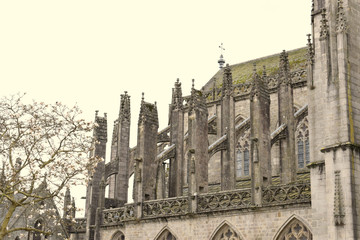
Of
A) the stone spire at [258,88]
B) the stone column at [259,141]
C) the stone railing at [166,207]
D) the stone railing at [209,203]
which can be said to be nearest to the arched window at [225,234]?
the stone railing at [209,203]

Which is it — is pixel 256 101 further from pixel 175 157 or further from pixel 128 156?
pixel 128 156

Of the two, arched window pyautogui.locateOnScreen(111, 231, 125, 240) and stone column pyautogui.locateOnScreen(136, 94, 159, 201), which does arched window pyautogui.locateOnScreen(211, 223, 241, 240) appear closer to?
stone column pyautogui.locateOnScreen(136, 94, 159, 201)

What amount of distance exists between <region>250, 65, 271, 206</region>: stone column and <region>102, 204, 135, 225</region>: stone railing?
6.55m

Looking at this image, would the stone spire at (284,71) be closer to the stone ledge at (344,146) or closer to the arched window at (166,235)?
the arched window at (166,235)

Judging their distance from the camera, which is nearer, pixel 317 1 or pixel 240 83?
pixel 317 1

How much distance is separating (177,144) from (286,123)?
6.10m

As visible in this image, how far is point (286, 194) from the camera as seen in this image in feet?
65.2

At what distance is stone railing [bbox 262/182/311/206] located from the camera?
1928 centimetres

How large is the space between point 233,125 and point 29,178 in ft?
40.3

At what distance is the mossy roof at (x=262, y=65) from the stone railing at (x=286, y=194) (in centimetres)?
1043

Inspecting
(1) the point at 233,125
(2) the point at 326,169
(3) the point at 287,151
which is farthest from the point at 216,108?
(2) the point at 326,169

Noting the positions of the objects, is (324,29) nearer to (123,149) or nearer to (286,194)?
(286,194)

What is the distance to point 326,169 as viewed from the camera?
1609 centimetres

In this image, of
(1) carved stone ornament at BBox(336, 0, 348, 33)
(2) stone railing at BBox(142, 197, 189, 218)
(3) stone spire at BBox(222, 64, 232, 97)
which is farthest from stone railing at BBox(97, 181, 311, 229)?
(3) stone spire at BBox(222, 64, 232, 97)
